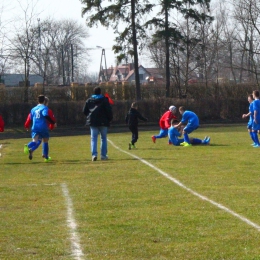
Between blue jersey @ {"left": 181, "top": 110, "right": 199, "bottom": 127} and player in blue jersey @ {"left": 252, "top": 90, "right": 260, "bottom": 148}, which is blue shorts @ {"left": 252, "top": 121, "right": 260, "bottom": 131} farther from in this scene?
blue jersey @ {"left": 181, "top": 110, "right": 199, "bottom": 127}

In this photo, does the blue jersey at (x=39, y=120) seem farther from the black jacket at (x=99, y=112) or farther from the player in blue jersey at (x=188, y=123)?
the player in blue jersey at (x=188, y=123)

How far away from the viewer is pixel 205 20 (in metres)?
52.2

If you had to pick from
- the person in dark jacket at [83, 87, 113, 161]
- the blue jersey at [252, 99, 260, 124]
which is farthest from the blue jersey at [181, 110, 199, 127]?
the person in dark jacket at [83, 87, 113, 161]

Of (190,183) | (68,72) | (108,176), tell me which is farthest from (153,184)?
(68,72)

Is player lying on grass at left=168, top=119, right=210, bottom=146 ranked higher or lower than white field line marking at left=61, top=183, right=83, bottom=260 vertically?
higher

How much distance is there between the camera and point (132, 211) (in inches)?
347

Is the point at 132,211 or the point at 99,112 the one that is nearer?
the point at 132,211

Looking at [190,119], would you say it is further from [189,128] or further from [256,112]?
[256,112]

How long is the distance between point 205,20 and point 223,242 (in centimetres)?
4690

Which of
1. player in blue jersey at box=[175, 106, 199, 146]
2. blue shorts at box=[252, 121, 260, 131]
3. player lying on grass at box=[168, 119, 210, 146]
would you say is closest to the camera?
blue shorts at box=[252, 121, 260, 131]

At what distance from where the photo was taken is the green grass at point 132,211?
6.56 metres

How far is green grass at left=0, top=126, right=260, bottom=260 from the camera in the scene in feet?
21.5

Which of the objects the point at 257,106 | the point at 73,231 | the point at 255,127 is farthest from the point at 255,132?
the point at 73,231

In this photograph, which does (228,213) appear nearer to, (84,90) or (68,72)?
(84,90)
